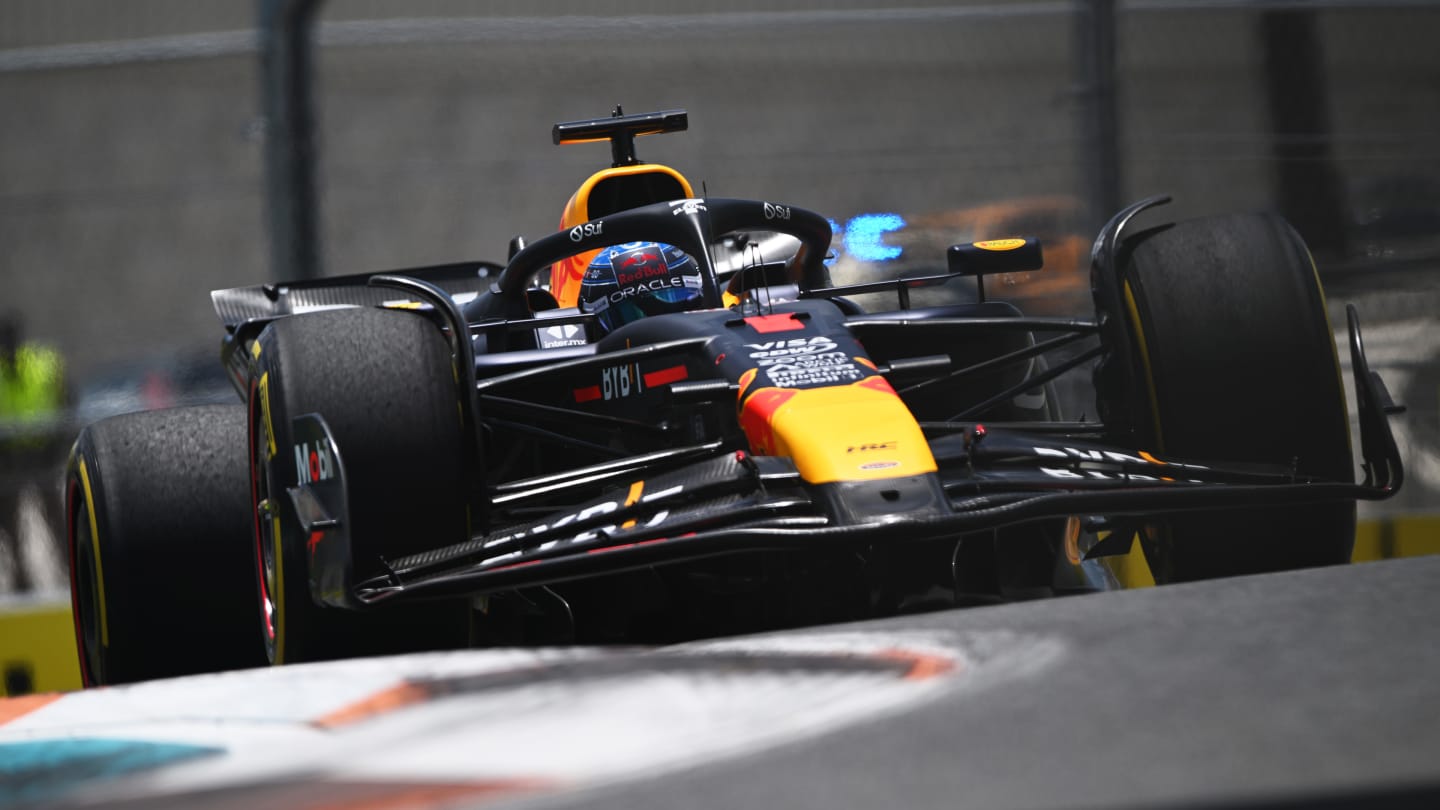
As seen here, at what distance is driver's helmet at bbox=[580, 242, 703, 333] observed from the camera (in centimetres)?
441

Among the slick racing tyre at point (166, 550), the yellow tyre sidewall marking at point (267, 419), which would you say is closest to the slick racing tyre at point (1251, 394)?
the yellow tyre sidewall marking at point (267, 419)

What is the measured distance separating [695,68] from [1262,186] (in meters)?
4.00

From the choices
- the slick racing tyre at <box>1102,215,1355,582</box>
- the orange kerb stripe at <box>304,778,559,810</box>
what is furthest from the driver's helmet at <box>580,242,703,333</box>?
the orange kerb stripe at <box>304,778,559,810</box>

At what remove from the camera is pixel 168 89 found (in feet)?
39.5

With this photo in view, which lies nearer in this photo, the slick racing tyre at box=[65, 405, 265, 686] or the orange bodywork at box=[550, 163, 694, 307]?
the slick racing tyre at box=[65, 405, 265, 686]

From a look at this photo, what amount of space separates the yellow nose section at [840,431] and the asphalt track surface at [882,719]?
1.80 feet

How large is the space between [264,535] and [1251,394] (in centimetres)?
206

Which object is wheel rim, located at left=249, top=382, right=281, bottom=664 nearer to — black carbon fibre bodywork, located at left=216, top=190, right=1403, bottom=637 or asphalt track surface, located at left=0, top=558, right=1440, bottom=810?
black carbon fibre bodywork, located at left=216, top=190, right=1403, bottom=637

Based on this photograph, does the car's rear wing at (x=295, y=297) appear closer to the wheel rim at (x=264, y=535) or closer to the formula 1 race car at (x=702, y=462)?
the formula 1 race car at (x=702, y=462)

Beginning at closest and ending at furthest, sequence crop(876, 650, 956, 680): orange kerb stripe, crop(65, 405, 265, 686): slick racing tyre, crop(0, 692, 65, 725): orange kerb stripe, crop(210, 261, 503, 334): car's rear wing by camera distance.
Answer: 1. crop(876, 650, 956, 680): orange kerb stripe
2. crop(0, 692, 65, 725): orange kerb stripe
3. crop(65, 405, 265, 686): slick racing tyre
4. crop(210, 261, 503, 334): car's rear wing

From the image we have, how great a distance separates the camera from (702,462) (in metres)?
3.48

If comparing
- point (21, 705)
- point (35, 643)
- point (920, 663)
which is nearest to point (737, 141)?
point (35, 643)

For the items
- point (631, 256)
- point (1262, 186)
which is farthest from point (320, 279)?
point (1262, 186)

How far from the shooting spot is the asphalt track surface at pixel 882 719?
163cm
